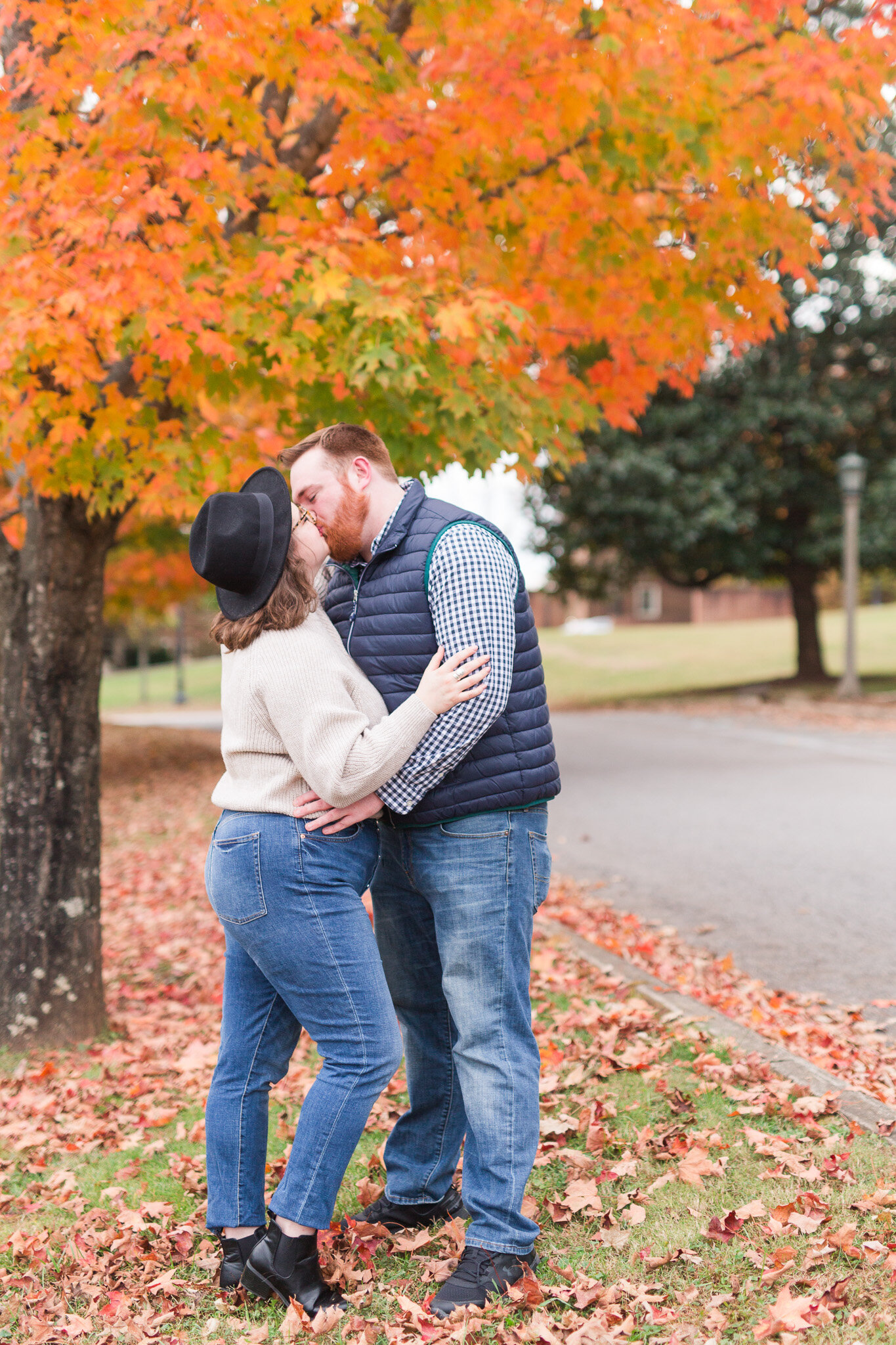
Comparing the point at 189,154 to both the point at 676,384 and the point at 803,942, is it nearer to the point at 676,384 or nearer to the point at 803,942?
the point at 676,384

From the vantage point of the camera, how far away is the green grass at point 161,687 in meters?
37.0

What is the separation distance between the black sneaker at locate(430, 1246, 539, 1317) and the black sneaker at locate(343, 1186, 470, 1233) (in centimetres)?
39

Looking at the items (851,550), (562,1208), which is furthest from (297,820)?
(851,550)

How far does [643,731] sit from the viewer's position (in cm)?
1738

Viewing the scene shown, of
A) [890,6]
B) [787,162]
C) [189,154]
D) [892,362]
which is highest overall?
[892,362]

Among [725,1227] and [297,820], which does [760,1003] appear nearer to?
[725,1227]

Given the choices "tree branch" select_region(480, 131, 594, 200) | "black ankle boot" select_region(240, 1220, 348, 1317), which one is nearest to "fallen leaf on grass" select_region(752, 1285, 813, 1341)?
"black ankle boot" select_region(240, 1220, 348, 1317)

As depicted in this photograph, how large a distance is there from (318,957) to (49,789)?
8.89 feet

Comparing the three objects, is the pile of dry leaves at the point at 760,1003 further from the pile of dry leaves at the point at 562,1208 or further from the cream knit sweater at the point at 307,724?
the cream knit sweater at the point at 307,724

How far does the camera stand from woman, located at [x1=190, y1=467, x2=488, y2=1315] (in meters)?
2.51

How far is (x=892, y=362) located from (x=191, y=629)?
39861mm

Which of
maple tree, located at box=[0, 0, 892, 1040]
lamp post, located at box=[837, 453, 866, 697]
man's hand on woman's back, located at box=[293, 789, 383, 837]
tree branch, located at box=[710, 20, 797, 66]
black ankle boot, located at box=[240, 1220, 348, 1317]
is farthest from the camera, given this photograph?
lamp post, located at box=[837, 453, 866, 697]

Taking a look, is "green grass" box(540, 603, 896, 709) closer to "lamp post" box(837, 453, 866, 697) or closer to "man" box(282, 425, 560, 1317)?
"lamp post" box(837, 453, 866, 697)

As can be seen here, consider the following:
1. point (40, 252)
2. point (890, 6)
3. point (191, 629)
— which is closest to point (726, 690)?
point (890, 6)
